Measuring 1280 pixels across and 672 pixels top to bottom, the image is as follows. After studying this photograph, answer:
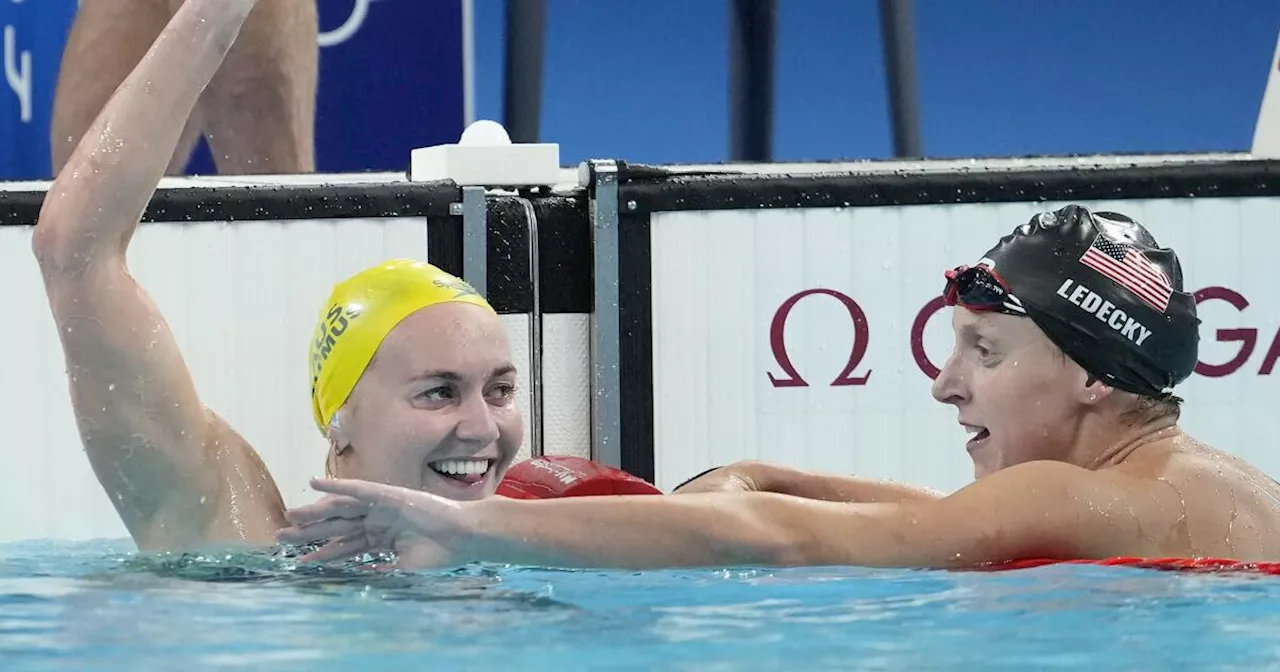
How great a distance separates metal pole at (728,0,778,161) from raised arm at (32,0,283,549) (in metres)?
3.25

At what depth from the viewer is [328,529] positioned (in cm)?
241

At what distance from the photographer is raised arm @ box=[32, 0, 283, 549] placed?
2.62m

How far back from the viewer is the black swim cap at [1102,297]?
9.60 feet

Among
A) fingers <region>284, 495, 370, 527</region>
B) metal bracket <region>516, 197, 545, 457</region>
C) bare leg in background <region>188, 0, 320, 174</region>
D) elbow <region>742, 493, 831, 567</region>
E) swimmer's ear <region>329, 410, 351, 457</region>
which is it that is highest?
bare leg in background <region>188, 0, 320, 174</region>

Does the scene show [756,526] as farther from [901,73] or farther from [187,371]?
[901,73]

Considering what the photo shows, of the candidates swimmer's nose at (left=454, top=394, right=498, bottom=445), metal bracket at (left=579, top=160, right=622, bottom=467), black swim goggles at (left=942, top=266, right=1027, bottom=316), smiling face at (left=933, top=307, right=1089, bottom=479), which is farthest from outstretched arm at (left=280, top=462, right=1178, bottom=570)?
metal bracket at (left=579, top=160, right=622, bottom=467)

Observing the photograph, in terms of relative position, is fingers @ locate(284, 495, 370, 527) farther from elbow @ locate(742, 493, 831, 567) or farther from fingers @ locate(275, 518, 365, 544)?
elbow @ locate(742, 493, 831, 567)

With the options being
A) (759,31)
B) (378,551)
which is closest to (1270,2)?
(759,31)

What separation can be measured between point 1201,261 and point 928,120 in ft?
6.23

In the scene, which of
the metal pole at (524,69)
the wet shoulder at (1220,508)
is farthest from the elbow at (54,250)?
the metal pole at (524,69)

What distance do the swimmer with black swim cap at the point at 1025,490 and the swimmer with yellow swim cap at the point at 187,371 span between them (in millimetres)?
460

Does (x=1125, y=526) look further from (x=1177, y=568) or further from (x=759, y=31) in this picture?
(x=759, y=31)

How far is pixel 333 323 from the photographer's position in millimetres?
3131

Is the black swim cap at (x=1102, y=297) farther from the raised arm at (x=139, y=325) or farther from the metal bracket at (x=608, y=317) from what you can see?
the raised arm at (x=139, y=325)
